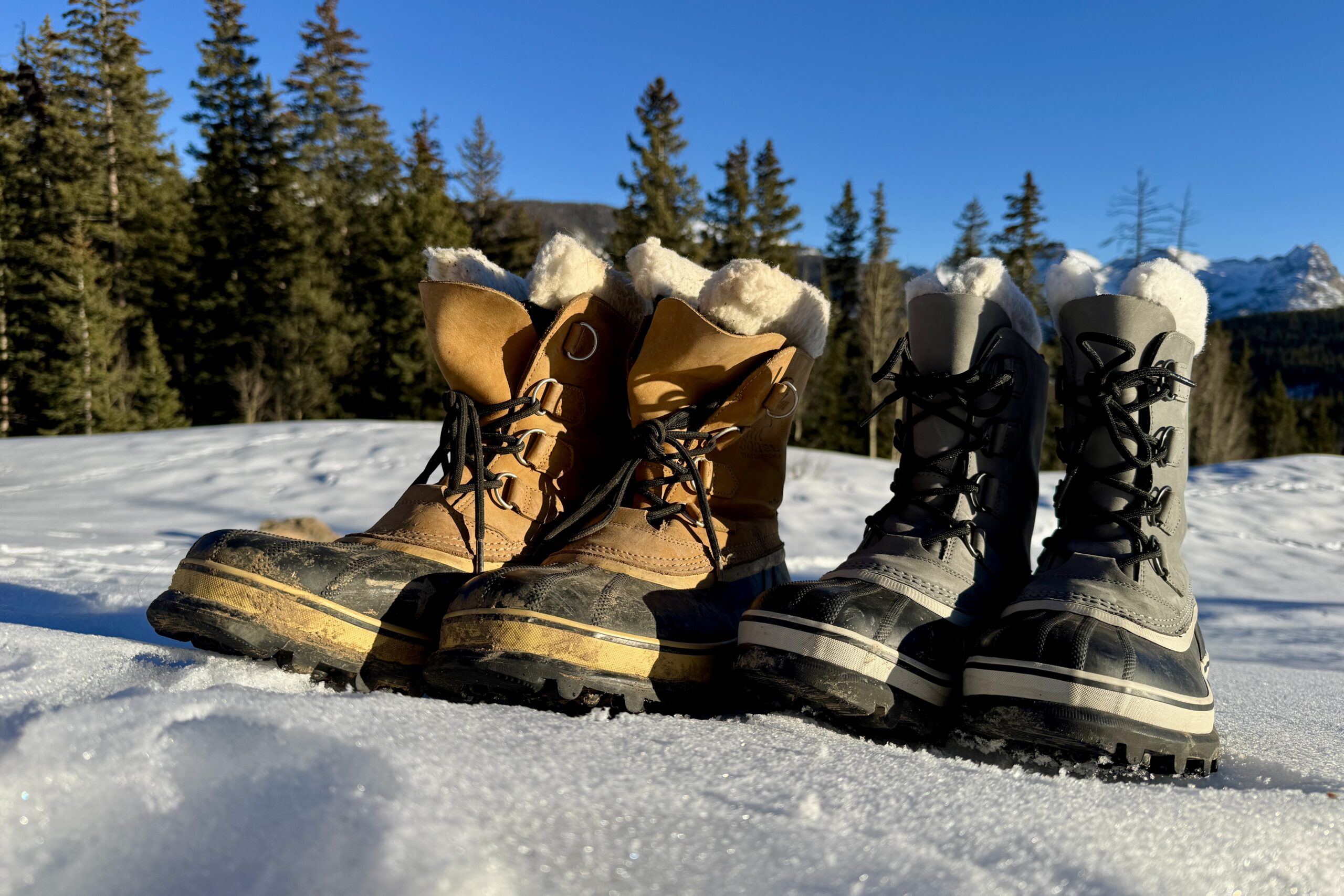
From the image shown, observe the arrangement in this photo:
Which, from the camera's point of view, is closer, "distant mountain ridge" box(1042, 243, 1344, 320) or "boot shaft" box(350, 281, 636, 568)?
"boot shaft" box(350, 281, 636, 568)

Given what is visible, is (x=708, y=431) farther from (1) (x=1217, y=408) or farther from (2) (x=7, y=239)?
(1) (x=1217, y=408)

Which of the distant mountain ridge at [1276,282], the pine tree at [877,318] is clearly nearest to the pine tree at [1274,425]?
the pine tree at [877,318]

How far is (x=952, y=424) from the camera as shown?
124cm

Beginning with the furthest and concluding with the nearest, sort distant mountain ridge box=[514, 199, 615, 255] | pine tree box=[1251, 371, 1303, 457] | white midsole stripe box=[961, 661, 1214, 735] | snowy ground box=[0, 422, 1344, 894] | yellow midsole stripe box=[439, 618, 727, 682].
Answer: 1. distant mountain ridge box=[514, 199, 615, 255]
2. pine tree box=[1251, 371, 1303, 457]
3. yellow midsole stripe box=[439, 618, 727, 682]
4. white midsole stripe box=[961, 661, 1214, 735]
5. snowy ground box=[0, 422, 1344, 894]

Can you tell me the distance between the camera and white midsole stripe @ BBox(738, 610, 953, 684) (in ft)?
3.18

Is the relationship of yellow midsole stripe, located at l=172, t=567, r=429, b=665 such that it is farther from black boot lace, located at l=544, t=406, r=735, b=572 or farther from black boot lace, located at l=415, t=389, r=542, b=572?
black boot lace, located at l=544, t=406, r=735, b=572

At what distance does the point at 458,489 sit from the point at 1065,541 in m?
0.93

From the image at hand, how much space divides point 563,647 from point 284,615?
415 mm

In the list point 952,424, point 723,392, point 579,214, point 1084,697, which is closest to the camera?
point 1084,697

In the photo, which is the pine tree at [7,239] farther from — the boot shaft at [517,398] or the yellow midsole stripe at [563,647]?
the yellow midsole stripe at [563,647]

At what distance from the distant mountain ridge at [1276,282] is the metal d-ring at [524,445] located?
163 metres

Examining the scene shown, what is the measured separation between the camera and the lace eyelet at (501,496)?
1.39 m

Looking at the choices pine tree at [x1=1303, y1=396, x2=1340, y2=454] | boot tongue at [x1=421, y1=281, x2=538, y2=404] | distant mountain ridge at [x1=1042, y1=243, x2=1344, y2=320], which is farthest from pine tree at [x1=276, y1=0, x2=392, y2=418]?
distant mountain ridge at [x1=1042, y1=243, x2=1344, y2=320]

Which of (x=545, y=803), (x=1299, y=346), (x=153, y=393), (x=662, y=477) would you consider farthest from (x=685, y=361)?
(x=1299, y=346)
